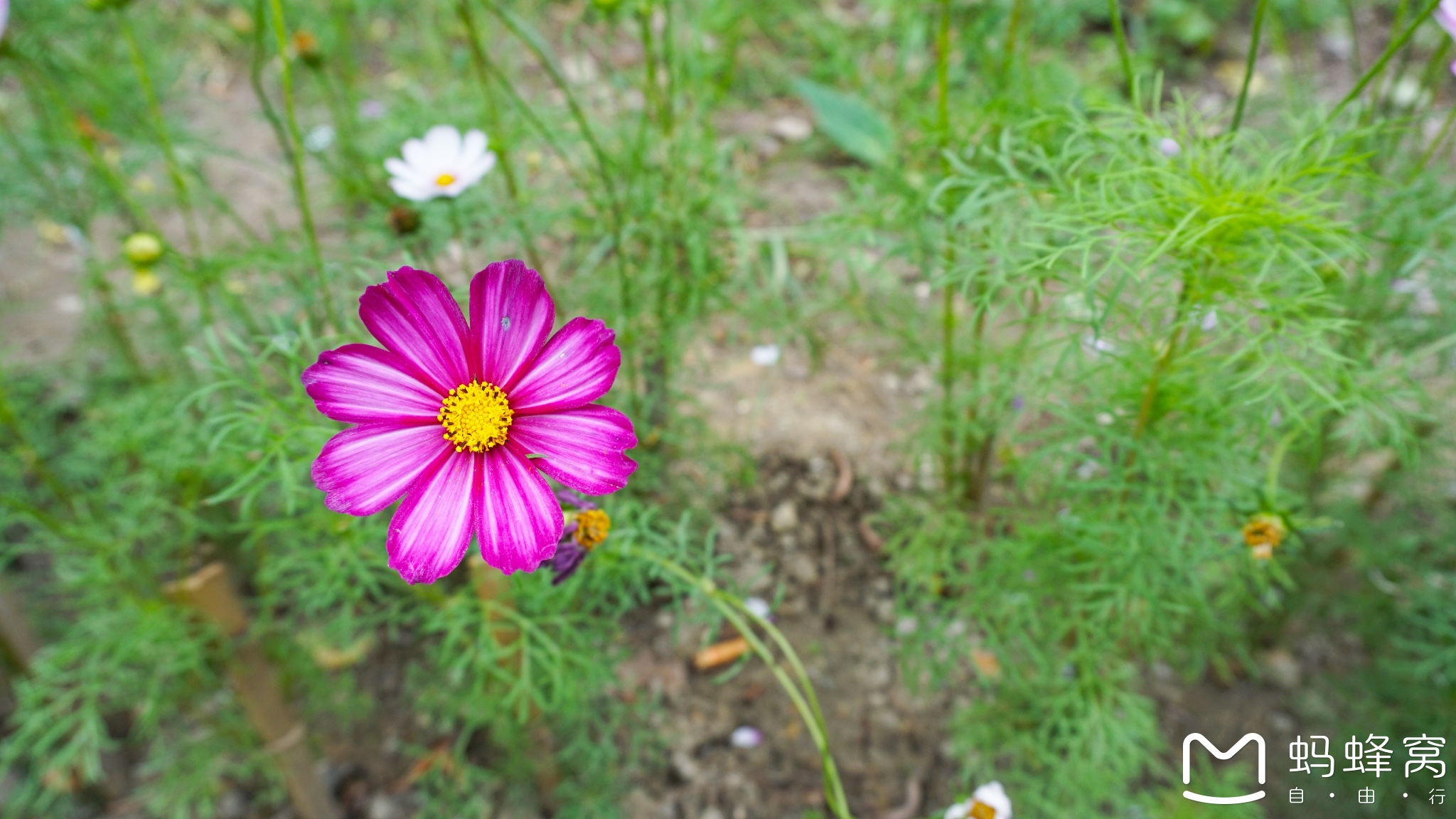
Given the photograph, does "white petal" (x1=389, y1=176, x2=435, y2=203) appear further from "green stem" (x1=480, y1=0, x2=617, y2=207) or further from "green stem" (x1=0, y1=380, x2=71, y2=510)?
"green stem" (x1=0, y1=380, x2=71, y2=510)

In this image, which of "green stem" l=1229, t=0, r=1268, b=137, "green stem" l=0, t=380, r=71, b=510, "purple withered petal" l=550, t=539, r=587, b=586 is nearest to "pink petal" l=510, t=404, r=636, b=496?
"purple withered petal" l=550, t=539, r=587, b=586

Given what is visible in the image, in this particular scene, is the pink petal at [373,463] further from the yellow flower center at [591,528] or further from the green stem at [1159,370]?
the green stem at [1159,370]

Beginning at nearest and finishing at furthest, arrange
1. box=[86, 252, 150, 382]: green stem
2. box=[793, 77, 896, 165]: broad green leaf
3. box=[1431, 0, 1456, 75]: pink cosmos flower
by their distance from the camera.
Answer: box=[1431, 0, 1456, 75]: pink cosmos flower → box=[86, 252, 150, 382]: green stem → box=[793, 77, 896, 165]: broad green leaf

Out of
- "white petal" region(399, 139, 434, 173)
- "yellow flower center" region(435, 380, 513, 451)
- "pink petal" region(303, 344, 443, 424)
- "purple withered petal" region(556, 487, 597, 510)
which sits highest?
"white petal" region(399, 139, 434, 173)

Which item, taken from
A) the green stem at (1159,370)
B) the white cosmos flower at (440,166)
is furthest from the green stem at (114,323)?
the green stem at (1159,370)

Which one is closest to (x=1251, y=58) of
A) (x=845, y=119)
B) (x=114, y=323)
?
(x=845, y=119)

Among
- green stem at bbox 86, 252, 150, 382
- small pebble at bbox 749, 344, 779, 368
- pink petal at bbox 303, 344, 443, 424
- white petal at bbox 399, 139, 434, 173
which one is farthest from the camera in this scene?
small pebble at bbox 749, 344, 779, 368
